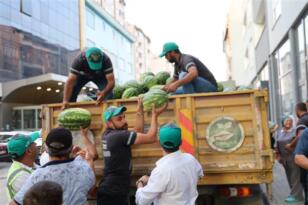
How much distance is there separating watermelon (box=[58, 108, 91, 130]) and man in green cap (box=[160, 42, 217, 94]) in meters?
1.12

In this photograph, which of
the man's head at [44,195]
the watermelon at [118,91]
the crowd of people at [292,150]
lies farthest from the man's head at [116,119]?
the crowd of people at [292,150]

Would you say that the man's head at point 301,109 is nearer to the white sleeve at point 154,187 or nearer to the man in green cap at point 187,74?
the man in green cap at point 187,74

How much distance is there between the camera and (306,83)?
1337 centimetres

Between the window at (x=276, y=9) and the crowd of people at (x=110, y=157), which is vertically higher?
the window at (x=276, y=9)

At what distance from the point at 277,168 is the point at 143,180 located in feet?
31.6

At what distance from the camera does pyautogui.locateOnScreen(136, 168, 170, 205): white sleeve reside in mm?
3893

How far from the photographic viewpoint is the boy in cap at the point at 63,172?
3375 mm

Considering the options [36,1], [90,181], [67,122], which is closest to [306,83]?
[67,122]

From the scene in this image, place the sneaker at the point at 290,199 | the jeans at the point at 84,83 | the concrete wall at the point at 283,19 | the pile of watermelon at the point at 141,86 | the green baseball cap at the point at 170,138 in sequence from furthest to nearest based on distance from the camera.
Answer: the concrete wall at the point at 283,19 < the sneaker at the point at 290,199 < the pile of watermelon at the point at 141,86 < the jeans at the point at 84,83 < the green baseball cap at the point at 170,138

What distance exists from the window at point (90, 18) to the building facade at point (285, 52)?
2459 cm

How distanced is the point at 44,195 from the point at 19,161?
186cm

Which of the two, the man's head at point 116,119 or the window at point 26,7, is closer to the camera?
the man's head at point 116,119

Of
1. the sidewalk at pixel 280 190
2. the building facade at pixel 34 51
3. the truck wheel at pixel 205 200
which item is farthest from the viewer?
the building facade at pixel 34 51

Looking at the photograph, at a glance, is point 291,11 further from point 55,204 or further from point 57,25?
point 57,25
